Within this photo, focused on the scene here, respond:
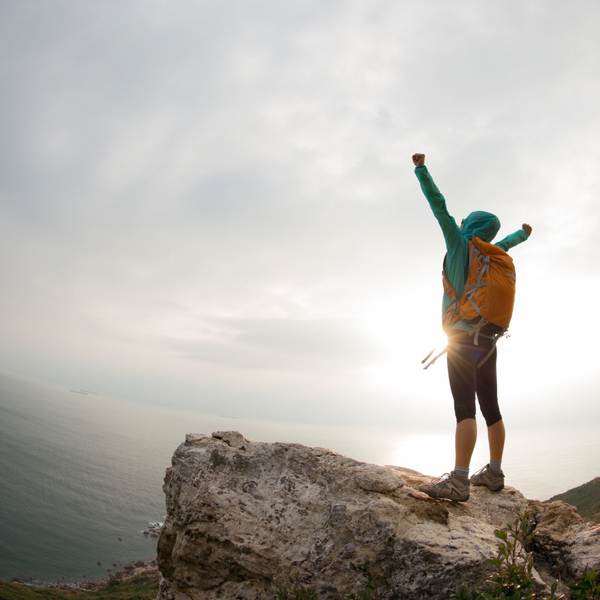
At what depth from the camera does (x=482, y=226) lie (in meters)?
5.02

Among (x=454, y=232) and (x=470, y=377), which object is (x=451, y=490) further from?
(x=454, y=232)

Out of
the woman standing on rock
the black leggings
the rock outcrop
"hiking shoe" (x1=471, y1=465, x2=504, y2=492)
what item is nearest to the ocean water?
the rock outcrop

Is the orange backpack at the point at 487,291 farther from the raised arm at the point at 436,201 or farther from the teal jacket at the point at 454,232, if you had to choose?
the raised arm at the point at 436,201

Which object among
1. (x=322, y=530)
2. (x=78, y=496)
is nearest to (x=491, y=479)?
(x=322, y=530)

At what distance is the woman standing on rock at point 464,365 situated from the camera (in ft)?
14.2

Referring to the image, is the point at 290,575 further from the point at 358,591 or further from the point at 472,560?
the point at 472,560

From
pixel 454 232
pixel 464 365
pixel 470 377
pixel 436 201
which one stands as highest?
pixel 436 201

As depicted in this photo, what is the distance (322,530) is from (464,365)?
2652 mm

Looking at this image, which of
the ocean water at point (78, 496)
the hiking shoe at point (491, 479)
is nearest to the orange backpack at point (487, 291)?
the hiking shoe at point (491, 479)

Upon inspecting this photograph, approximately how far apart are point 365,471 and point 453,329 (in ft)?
7.25

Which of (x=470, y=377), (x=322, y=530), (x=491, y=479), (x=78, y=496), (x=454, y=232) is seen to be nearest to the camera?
(x=322, y=530)

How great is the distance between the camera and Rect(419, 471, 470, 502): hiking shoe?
14.1ft

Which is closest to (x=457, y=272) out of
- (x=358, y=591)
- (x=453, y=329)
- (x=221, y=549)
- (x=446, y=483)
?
(x=453, y=329)

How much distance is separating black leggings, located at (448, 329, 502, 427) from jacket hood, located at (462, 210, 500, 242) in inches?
58.4
